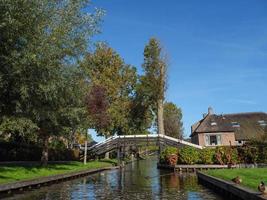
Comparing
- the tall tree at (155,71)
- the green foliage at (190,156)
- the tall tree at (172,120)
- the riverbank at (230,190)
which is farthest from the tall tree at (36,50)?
the tall tree at (172,120)

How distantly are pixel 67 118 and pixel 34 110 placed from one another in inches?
368

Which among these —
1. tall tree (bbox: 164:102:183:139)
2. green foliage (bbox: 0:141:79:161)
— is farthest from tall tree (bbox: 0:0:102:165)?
tall tree (bbox: 164:102:183:139)

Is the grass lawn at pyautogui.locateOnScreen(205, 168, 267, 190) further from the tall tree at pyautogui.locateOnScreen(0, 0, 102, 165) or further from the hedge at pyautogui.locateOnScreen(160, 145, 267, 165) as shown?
the hedge at pyautogui.locateOnScreen(160, 145, 267, 165)

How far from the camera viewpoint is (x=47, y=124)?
33.7m

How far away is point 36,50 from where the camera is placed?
70.1 feet

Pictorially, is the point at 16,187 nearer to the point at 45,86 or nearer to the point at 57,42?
the point at 45,86

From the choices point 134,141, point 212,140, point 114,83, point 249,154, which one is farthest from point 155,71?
point 249,154

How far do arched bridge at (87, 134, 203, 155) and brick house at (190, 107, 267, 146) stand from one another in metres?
9.93

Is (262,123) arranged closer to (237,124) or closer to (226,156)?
(237,124)

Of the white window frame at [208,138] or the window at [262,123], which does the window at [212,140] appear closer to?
the white window frame at [208,138]

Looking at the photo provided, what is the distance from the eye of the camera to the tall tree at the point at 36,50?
801 inches

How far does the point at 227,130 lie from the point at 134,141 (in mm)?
16265

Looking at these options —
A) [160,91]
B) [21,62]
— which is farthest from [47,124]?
[160,91]

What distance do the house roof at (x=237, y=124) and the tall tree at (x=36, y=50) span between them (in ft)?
144
